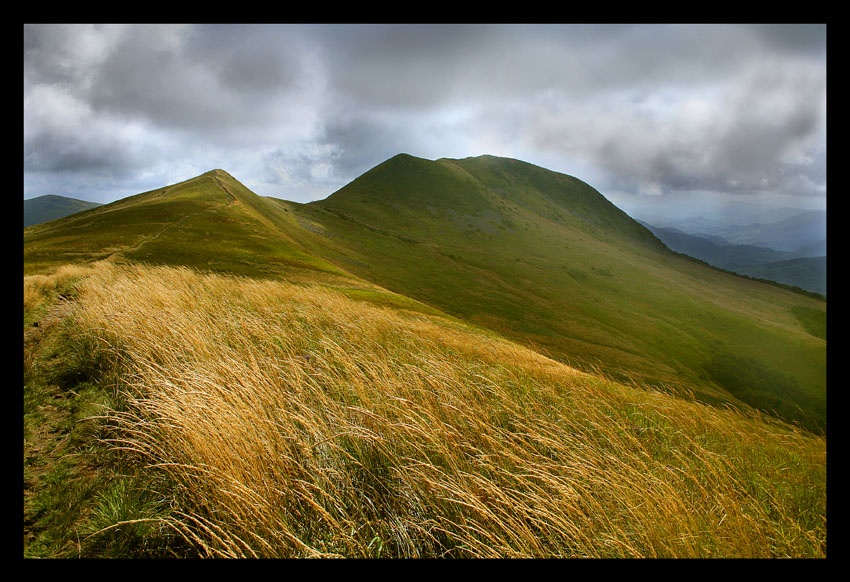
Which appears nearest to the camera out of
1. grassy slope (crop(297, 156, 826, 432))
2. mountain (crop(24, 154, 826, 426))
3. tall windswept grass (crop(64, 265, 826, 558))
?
tall windswept grass (crop(64, 265, 826, 558))

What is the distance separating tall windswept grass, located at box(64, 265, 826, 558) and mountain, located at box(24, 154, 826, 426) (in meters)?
5.05

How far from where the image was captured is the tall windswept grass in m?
3.10

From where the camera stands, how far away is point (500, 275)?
9888 cm

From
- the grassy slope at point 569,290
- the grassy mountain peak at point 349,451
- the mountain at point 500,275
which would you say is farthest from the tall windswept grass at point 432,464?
the grassy slope at point 569,290

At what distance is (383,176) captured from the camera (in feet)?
645

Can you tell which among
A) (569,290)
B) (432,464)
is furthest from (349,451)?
(569,290)

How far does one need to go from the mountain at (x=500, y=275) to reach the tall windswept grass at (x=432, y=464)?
5.05m

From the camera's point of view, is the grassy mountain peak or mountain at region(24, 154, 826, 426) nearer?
the grassy mountain peak

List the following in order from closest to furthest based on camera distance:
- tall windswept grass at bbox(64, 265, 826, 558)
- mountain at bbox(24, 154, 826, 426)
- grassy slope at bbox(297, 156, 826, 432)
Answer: tall windswept grass at bbox(64, 265, 826, 558), mountain at bbox(24, 154, 826, 426), grassy slope at bbox(297, 156, 826, 432)

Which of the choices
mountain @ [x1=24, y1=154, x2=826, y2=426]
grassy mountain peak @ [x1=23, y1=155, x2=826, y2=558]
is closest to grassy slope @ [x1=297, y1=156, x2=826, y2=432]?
mountain @ [x1=24, y1=154, x2=826, y2=426]

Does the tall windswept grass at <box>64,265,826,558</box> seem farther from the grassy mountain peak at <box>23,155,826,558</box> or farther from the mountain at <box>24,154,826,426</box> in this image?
the mountain at <box>24,154,826,426</box>
